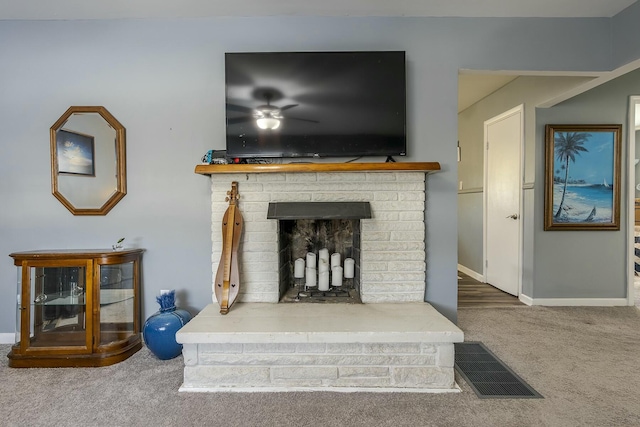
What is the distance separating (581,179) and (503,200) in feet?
2.48

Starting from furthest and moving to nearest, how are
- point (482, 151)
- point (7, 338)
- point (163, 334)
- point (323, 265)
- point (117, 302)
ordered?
point (482, 151) < point (7, 338) < point (323, 265) < point (117, 302) < point (163, 334)

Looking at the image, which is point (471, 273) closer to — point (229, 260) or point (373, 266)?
point (373, 266)

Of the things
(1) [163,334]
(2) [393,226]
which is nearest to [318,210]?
(2) [393,226]

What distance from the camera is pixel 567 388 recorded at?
1808 millimetres

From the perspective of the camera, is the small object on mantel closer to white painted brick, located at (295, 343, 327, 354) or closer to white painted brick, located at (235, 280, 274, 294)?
white painted brick, located at (235, 280, 274, 294)

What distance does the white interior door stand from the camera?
3650 millimetres

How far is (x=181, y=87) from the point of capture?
2.42 meters

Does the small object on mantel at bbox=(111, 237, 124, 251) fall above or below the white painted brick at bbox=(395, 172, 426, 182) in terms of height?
below

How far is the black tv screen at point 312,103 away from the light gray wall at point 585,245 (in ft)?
6.75

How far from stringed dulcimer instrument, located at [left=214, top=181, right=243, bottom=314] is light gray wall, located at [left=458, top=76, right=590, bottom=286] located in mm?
2852

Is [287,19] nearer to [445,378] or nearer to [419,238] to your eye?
[419,238]

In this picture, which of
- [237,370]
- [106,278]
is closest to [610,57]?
[237,370]

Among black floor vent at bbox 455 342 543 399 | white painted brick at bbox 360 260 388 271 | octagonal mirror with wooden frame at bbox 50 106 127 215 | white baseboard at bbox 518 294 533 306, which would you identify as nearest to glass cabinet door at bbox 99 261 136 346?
octagonal mirror with wooden frame at bbox 50 106 127 215

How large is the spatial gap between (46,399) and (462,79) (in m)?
4.29
